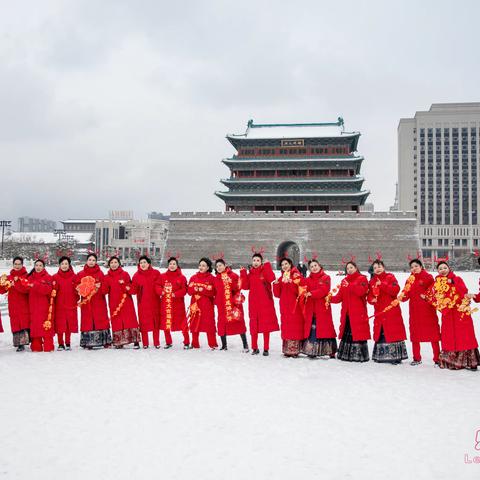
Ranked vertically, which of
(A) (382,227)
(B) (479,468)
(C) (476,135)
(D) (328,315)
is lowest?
(B) (479,468)

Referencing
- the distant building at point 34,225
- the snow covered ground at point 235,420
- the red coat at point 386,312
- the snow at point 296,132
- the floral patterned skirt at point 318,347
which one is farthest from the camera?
the distant building at point 34,225

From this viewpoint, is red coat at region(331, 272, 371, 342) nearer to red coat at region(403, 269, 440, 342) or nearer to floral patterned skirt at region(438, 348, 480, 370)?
red coat at region(403, 269, 440, 342)

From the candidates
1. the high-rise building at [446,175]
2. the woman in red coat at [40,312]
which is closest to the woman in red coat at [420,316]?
the woman in red coat at [40,312]

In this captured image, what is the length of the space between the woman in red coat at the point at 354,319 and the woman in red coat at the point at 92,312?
121 inches

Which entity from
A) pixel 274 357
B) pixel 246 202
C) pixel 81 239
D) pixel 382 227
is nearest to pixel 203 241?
pixel 246 202

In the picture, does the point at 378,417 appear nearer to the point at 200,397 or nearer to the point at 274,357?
the point at 200,397

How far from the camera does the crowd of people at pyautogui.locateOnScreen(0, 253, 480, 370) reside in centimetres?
573

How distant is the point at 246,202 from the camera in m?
35.1

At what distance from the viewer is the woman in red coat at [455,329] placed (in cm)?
534

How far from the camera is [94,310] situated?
6.59 metres

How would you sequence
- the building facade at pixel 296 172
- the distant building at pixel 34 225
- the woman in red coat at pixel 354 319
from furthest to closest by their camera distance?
the distant building at pixel 34 225 → the building facade at pixel 296 172 → the woman in red coat at pixel 354 319

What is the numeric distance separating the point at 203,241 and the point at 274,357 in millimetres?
27948

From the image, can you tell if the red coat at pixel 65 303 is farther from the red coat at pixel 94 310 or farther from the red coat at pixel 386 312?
the red coat at pixel 386 312

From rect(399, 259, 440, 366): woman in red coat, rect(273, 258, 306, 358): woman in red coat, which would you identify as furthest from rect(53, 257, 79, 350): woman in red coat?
rect(399, 259, 440, 366): woman in red coat
